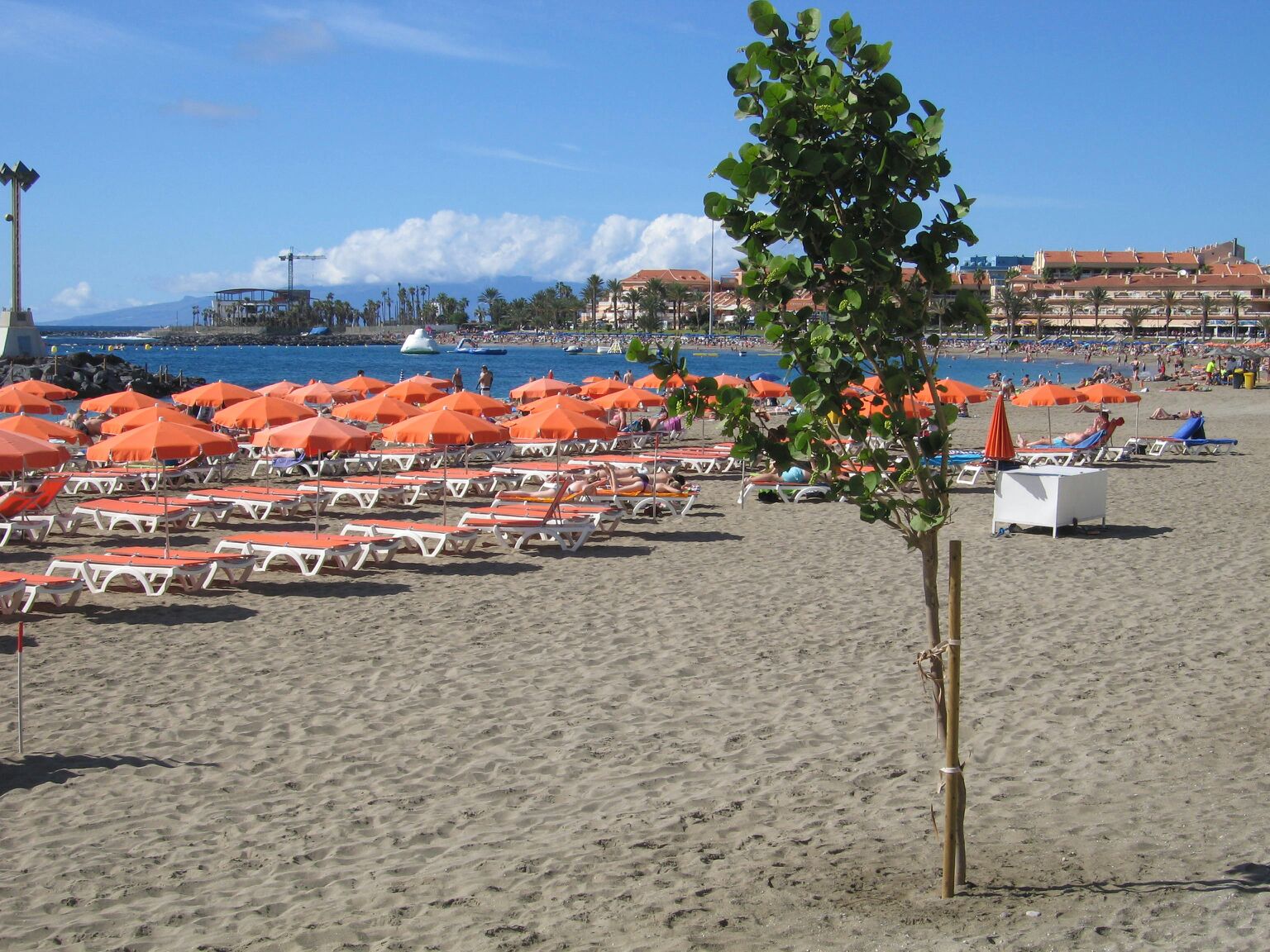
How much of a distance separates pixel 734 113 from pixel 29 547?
1117 centimetres

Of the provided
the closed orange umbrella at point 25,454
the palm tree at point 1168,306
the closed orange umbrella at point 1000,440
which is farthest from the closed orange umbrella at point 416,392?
the palm tree at point 1168,306

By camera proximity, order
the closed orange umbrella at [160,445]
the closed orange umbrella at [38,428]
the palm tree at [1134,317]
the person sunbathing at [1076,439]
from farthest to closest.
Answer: the palm tree at [1134,317], the person sunbathing at [1076,439], the closed orange umbrella at [38,428], the closed orange umbrella at [160,445]

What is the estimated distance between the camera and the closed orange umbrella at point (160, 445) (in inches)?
437

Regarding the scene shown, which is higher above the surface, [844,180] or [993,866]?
[844,180]

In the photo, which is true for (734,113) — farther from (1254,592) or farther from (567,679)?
(1254,592)

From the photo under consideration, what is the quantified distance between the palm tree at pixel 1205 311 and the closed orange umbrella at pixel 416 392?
97.8 meters

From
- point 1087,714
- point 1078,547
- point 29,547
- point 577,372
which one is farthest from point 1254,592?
point 577,372

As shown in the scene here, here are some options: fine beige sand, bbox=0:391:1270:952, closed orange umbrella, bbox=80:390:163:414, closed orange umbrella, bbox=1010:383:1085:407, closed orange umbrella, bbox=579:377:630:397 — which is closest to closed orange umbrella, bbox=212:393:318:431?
fine beige sand, bbox=0:391:1270:952

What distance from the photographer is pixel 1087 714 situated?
7.08 meters

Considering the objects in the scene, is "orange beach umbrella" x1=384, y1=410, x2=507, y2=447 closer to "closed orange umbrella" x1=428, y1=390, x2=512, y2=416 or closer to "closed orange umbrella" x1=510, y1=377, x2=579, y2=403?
"closed orange umbrella" x1=428, y1=390, x2=512, y2=416

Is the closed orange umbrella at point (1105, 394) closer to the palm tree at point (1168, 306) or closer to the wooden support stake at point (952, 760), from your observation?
the wooden support stake at point (952, 760)

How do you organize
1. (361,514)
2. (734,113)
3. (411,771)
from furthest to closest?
(361,514) → (411,771) → (734,113)

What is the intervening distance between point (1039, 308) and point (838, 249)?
11817cm

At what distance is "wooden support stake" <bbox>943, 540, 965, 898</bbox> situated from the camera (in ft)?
14.8
